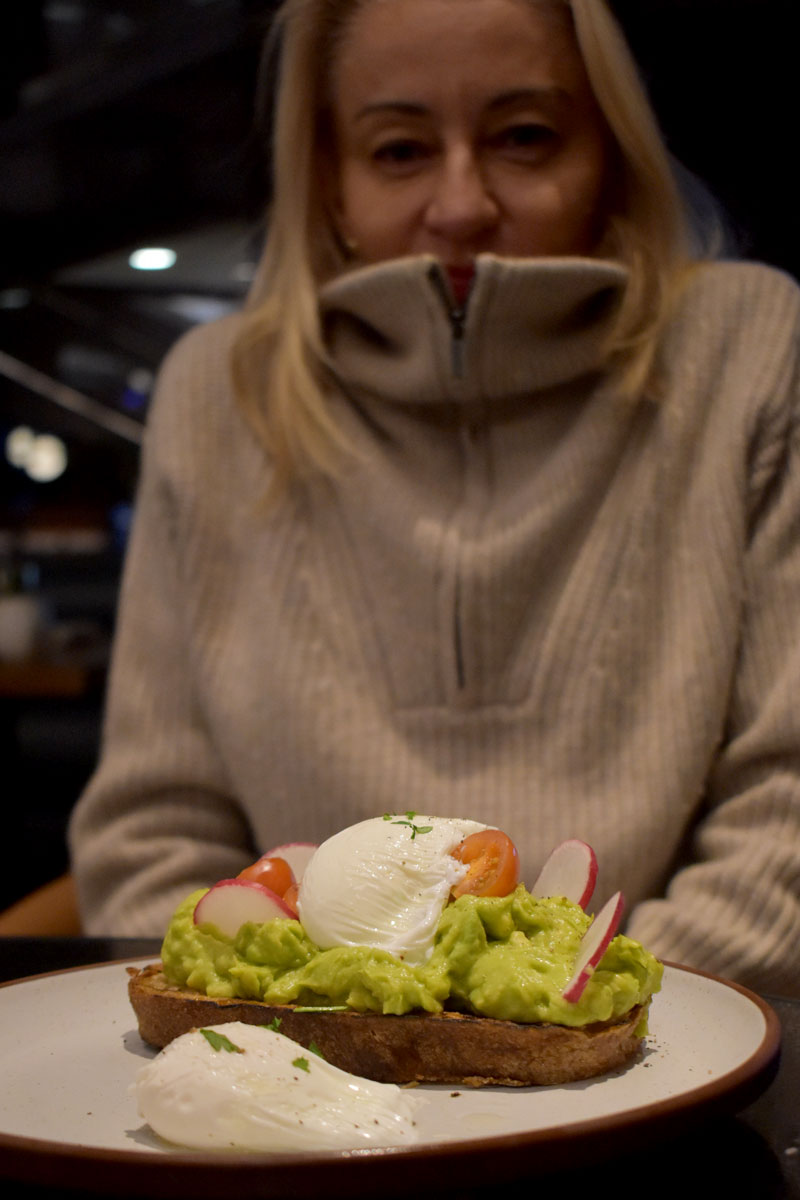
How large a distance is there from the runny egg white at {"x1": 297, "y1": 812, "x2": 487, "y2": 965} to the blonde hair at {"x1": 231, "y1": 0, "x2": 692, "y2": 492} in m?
0.92

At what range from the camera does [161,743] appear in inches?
68.4

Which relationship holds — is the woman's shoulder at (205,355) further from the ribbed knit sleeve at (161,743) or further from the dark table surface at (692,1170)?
the dark table surface at (692,1170)

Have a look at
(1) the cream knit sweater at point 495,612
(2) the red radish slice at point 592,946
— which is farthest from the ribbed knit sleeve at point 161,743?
(2) the red radish slice at point 592,946

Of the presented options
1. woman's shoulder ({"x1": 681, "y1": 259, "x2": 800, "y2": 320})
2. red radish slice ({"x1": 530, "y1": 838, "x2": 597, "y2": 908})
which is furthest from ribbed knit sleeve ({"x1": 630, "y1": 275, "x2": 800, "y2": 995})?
red radish slice ({"x1": 530, "y1": 838, "x2": 597, "y2": 908})

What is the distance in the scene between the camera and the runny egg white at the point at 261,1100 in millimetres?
624

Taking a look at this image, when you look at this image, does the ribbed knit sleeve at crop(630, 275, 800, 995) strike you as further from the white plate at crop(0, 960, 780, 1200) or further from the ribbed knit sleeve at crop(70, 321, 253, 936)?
the ribbed knit sleeve at crop(70, 321, 253, 936)

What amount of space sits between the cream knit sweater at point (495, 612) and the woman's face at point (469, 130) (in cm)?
10

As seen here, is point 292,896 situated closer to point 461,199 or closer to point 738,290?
point 461,199

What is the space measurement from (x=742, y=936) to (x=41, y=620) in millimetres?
3539

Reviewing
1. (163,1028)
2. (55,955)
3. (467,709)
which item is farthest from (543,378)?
(163,1028)

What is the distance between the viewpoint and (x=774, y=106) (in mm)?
4141

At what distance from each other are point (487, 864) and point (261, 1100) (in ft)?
0.85

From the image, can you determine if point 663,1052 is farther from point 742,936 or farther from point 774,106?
point 774,106

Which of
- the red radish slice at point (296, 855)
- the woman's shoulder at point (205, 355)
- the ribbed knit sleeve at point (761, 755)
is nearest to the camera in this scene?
the red radish slice at point (296, 855)
